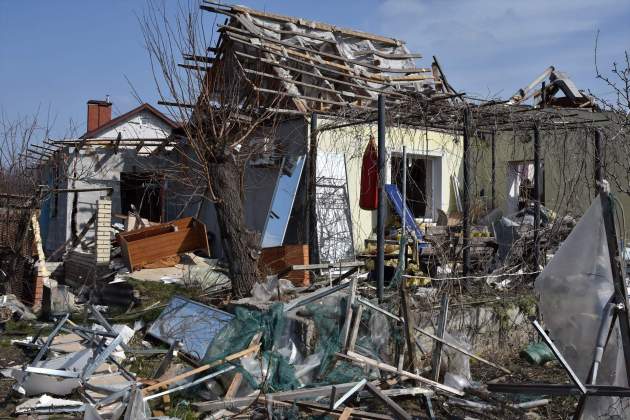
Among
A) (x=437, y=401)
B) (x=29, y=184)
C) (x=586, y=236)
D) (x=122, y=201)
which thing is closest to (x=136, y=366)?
(x=437, y=401)

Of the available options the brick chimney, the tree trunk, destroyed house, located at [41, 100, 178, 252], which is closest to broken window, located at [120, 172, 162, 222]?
destroyed house, located at [41, 100, 178, 252]

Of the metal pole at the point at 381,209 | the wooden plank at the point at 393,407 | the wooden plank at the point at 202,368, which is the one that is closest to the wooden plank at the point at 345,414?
the wooden plank at the point at 393,407

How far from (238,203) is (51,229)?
38.1ft

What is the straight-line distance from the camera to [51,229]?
17.9 metres

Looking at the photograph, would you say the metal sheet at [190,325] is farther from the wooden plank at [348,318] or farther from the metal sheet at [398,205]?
the metal sheet at [398,205]

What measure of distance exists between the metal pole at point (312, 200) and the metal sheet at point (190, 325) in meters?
3.20

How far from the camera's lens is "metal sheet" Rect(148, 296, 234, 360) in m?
6.92

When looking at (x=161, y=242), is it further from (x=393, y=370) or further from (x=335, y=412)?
(x=335, y=412)

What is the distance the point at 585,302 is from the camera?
434cm

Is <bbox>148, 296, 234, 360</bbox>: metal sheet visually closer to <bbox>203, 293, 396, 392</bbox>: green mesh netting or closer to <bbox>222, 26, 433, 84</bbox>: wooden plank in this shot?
<bbox>203, 293, 396, 392</bbox>: green mesh netting

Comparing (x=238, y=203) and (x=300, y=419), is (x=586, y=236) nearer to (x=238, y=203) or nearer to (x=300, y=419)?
(x=300, y=419)

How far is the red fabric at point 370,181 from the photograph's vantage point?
30.3ft

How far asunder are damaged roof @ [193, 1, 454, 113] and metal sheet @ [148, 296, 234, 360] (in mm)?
4050

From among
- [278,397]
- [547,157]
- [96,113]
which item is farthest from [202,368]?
[96,113]
